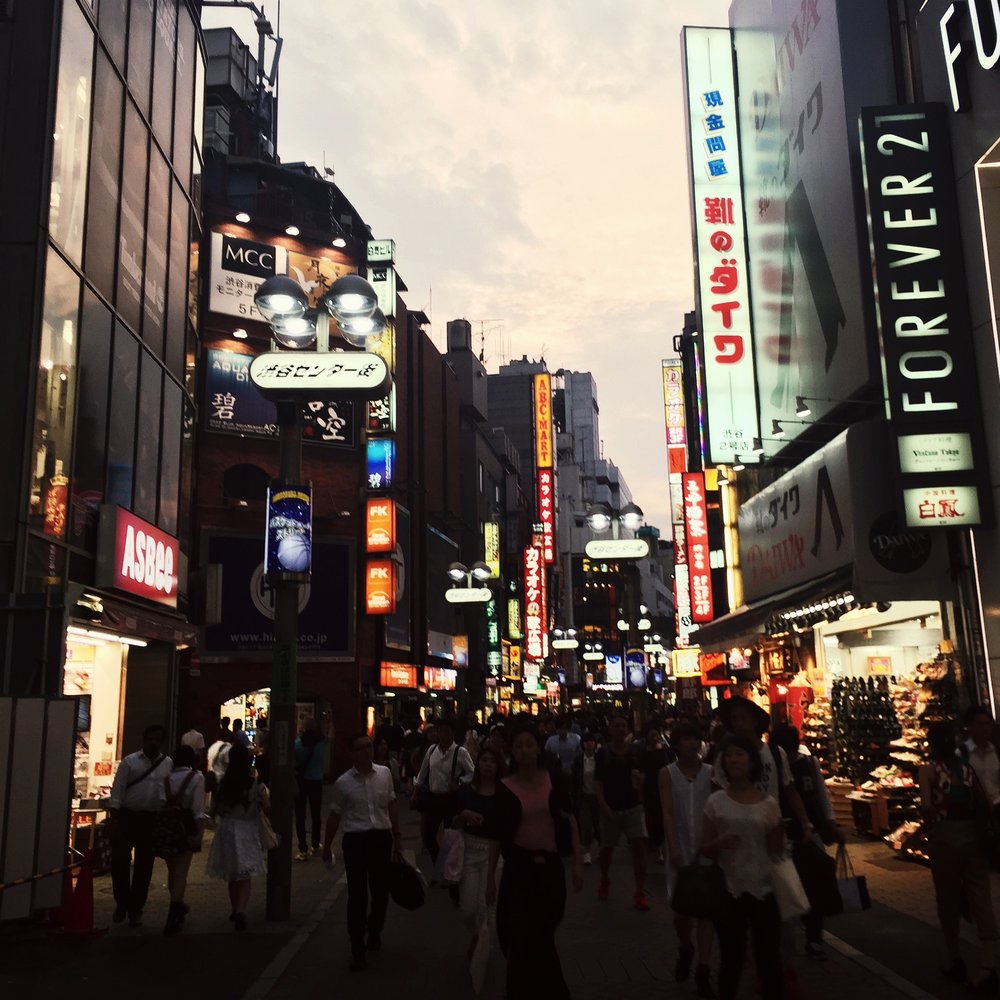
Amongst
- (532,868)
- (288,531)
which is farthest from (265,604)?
(532,868)

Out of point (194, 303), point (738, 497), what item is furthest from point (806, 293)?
point (194, 303)

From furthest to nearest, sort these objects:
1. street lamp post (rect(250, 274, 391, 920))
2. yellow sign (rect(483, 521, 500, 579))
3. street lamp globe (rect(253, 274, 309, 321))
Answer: yellow sign (rect(483, 521, 500, 579)) < street lamp globe (rect(253, 274, 309, 321)) < street lamp post (rect(250, 274, 391, 920))

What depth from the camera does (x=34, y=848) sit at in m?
9.84

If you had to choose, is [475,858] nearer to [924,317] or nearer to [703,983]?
[703,983]

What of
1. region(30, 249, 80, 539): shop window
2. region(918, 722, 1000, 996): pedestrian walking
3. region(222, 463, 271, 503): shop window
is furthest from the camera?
region(222, 463, 271, 503): shop window

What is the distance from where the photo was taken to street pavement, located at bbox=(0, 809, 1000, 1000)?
8023 mm

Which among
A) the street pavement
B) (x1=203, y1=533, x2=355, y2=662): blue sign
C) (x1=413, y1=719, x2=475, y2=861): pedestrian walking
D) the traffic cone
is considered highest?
(x1=203, y1=533, x2=355, y2=662): blue sign

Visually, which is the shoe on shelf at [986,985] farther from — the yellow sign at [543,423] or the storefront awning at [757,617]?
→ the yellow sign at [543,423]

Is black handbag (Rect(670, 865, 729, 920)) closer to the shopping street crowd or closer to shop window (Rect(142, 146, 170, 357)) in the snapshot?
the shopping street crowd

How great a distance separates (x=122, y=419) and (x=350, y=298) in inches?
317

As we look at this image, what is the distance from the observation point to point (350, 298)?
11.8 metres

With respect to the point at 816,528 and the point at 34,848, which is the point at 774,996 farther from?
the point at 816,528

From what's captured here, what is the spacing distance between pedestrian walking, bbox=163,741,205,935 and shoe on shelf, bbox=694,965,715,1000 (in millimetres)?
5320

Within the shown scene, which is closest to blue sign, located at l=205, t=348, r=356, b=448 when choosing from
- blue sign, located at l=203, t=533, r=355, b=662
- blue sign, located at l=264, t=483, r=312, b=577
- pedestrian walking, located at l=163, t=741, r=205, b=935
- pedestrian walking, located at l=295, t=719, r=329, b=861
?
blue sign, located at l=203, t=533, r=355, b=662
